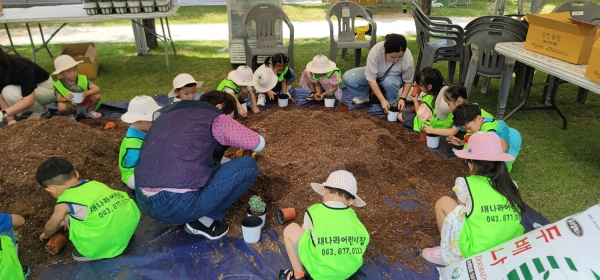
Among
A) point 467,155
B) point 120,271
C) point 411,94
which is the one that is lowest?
point 120,271

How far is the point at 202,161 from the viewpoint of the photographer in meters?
2.83

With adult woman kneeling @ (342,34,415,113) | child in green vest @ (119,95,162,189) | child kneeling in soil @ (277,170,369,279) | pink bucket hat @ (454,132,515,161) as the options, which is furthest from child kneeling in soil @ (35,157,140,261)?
adult woman kneeling @ (342,34,415,113)

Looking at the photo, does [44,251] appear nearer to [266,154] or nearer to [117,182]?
[117,182]

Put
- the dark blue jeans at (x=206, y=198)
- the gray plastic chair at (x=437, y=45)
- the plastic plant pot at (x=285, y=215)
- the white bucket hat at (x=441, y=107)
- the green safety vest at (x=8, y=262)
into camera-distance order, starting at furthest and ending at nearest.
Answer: the gray plastic chair at (x=437, y=45) → the white bucket hat at (x=441, y=107) → the plastic plant pot at (x=285, y=215) → the dark blue jeans at (x=206, y=198) → the green safety vest at (x=8, y=262)

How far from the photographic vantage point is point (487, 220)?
2.47 m

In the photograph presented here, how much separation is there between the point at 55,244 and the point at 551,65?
4576 mm

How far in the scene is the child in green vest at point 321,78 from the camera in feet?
17.5

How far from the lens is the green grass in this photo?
377 centimetres

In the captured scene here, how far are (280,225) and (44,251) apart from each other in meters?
1.64

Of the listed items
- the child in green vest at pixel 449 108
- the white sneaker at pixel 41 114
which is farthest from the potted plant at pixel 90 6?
the child in green vest at pixel 449 108

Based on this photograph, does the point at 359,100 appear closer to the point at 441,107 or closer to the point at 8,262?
the point at 441,107

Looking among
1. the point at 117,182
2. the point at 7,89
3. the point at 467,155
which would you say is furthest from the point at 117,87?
the point at 467,155

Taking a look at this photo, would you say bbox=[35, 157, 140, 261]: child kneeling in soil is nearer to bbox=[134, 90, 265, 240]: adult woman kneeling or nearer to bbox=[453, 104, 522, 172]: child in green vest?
bbox=[134, 90, 265, 240]: adult woman kneeling

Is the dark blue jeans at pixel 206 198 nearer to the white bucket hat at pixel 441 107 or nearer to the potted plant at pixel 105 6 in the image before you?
the white bucket hat at pixel 441 107
